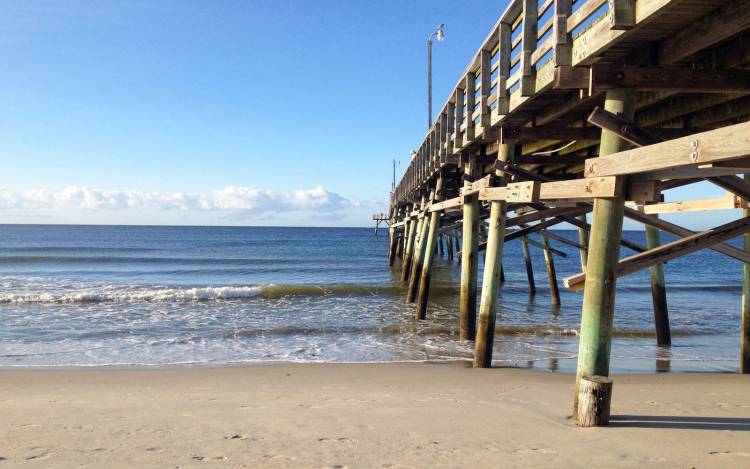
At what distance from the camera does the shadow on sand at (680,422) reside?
16.0 ft

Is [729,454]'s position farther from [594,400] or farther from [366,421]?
[366,421]

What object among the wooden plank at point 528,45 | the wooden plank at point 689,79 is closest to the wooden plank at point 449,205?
the wooden plank at point 528,45

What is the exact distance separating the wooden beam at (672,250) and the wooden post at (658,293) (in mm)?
4523

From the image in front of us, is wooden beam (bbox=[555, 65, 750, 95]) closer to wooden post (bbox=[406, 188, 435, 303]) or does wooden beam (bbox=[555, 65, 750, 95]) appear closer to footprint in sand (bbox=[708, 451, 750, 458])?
footprint in sand (bbox=[708, 451, 750, 458])

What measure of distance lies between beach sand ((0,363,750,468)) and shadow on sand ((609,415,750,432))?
2 cm

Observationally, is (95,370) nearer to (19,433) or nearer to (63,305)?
(19,433)

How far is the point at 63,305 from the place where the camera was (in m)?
17.2

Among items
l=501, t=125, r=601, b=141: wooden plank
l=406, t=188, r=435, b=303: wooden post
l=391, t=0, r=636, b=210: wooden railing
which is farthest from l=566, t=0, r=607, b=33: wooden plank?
l=406, t=188, r=435, b=303: wooden post

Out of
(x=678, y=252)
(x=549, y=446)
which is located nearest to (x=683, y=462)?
(x=549, y=446)

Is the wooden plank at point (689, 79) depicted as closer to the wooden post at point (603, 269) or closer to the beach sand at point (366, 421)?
the wooden post at point (603, 269)

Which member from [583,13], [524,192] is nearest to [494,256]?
[524,192]

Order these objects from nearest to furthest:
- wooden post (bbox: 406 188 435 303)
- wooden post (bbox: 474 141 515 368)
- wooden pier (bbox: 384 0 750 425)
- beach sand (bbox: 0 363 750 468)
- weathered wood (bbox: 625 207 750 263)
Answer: wooden pier (bbox: 384 0 750 425) → beach sand (bbox: 0 363 750 468) → weathered wood (bbox: 625 207 750 263) → wooden post (bbox: 474 141 515 368) → wooden post (bbox: 406 188 435 303)

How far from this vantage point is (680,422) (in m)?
5.08

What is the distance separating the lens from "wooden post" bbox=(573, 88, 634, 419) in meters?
4.61
